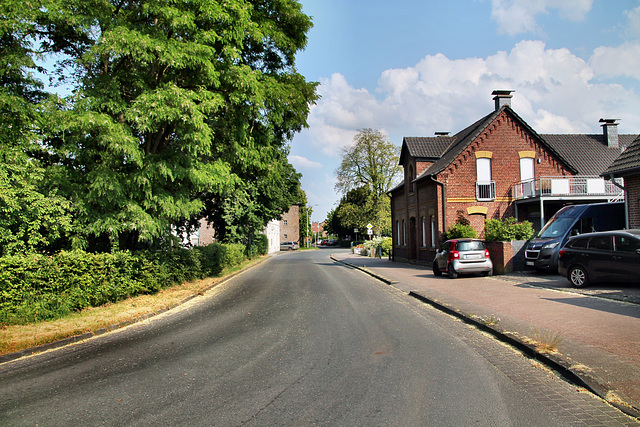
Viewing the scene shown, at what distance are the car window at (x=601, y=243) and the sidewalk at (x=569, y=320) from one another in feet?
3.72

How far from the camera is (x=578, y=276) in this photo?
42.8 ft

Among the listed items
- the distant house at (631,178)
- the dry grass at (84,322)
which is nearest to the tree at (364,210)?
the distant house at (631,178)

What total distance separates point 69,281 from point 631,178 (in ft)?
59.8

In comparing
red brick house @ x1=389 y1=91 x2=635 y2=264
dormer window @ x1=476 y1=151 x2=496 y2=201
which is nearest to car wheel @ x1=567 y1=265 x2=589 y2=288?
red brick house @ x1=389 y1=91 x2=635 y2=264

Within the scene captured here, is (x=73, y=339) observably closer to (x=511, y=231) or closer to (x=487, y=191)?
(x=511, y=231)

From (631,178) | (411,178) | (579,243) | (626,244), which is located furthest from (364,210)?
(626,244)

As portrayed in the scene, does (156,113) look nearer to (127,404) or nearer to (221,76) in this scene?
(221,76)

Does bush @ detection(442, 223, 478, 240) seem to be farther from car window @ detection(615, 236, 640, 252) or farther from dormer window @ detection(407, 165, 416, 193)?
car window @ detection(615, 236, 640, 252)

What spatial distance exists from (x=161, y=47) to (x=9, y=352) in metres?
7.98

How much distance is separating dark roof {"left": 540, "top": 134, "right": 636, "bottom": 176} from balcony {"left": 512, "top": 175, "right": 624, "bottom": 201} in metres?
4.46

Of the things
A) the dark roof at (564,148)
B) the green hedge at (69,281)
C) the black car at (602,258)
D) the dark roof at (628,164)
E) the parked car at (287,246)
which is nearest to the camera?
the green hedge at (69,281)

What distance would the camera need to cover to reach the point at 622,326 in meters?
7.77

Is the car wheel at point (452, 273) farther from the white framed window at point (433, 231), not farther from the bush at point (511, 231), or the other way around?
the white framed window at point (433, 231)

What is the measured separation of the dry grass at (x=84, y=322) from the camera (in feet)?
26.2
